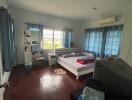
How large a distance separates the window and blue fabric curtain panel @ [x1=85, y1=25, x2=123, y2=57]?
5.06ft

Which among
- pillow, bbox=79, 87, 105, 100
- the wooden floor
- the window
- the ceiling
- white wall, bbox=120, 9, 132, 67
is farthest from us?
the window

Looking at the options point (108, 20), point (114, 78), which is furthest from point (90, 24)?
point (114, 78)

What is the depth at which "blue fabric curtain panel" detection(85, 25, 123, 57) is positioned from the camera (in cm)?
348

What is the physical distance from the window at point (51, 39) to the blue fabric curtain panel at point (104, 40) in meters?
1.54

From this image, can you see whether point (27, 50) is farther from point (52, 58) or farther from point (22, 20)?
point (22, 20)

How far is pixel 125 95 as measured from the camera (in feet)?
2.17

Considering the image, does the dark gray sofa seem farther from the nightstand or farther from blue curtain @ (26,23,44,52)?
blue curtain @ (26,23,44,52)

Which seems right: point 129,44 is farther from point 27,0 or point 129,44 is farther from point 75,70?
Result: point 27,0

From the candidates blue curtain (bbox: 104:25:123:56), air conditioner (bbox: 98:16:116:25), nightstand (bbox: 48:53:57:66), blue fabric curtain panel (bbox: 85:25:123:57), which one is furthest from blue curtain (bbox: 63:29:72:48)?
blue curtain (bbox: 104:25:123:56)

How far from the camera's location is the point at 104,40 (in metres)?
3.93

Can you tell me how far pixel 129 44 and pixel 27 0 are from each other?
326 cm

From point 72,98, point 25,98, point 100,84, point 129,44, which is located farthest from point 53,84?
point 129,44

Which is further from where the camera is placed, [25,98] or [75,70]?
[75,70]

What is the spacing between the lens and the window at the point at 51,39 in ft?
14.5
